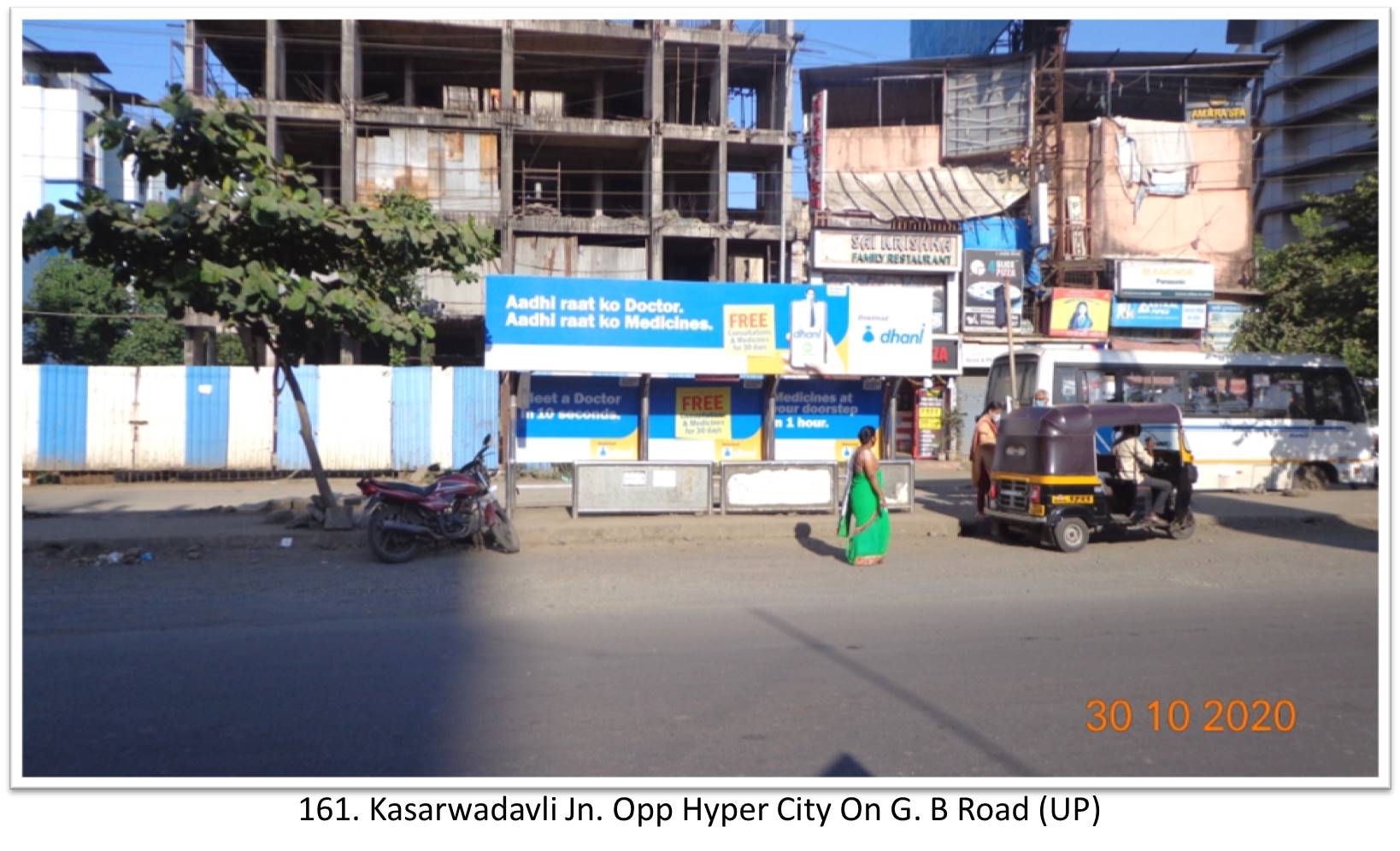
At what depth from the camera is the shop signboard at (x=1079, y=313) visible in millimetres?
26938

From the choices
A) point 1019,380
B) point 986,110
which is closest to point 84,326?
point 1019,380

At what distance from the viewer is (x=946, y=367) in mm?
24047

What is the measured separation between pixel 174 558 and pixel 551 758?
7.39 metres

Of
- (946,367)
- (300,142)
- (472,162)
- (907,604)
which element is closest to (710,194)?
(472,162)

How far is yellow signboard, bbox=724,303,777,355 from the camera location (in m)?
12.9

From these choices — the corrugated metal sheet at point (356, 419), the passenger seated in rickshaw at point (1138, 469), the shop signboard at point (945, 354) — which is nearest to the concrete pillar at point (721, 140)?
the shop signboard at point (945, 354)

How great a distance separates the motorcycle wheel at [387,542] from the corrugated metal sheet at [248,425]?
10719mm

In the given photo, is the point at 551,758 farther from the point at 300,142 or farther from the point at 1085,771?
the point at 300,142

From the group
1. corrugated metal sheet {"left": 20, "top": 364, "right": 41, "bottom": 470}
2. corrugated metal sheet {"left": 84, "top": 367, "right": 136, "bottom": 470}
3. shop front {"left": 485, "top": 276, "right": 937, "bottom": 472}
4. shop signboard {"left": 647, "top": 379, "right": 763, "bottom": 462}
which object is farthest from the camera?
corrugated metal sheet {"left": 84, "top": 367, "right": 136, "bottom": 470}

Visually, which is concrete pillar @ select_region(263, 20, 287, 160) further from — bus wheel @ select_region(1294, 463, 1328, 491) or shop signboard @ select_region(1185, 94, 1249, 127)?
shop signboard @ select_region(1185, 94, 1249, 127)

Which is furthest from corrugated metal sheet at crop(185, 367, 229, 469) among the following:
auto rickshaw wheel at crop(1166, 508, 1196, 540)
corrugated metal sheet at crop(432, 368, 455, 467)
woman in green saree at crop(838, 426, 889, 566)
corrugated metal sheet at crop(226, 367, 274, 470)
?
auto rickshaw wheel at crop(1166, 508, 1196, 540)

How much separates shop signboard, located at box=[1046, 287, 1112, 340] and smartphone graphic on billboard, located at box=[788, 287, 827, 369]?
53.2ft

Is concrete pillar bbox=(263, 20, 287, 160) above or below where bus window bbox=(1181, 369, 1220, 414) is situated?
above

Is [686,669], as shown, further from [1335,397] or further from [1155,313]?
[1155,313]
